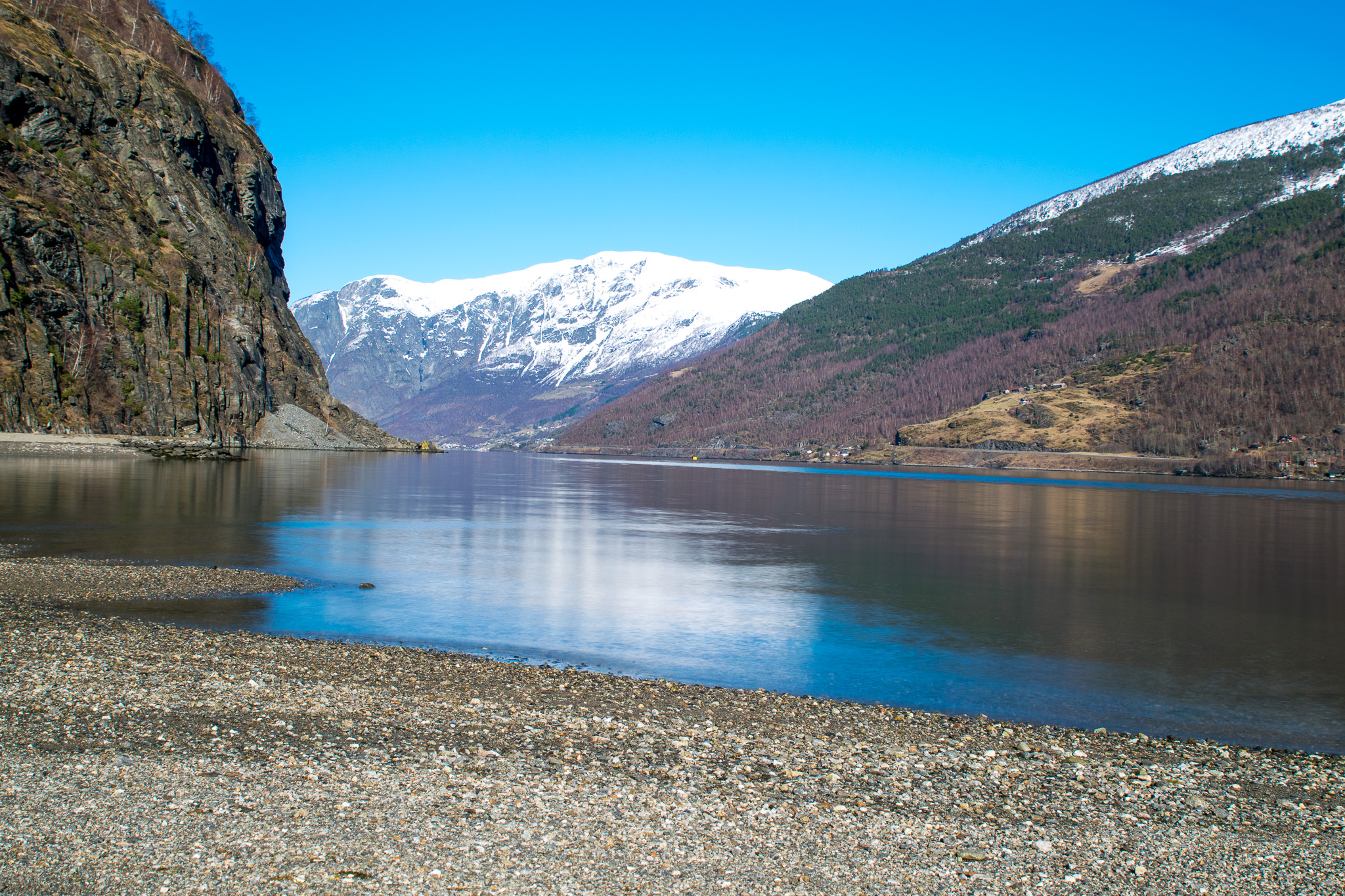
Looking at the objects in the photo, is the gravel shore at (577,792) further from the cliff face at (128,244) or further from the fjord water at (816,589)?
the cliff face at (128,244)

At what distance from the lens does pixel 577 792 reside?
1012 centimetres

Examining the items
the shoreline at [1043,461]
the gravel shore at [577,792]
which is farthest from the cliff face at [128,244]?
the shoreline at [1043,461]

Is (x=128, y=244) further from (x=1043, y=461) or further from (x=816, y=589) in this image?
(x=1043, y=461)

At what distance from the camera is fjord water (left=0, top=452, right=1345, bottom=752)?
17.1 metres

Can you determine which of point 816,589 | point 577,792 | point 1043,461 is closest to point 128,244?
point 816,589

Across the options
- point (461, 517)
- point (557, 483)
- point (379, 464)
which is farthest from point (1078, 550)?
point (379, 464)

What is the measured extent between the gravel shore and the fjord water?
9.54 feet

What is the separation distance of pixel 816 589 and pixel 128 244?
96360 mm

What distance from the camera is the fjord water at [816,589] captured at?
56.1 feet

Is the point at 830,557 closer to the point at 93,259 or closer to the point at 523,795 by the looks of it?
the point at 523,795

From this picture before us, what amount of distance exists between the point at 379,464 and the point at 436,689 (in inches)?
4098

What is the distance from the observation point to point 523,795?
990 cm

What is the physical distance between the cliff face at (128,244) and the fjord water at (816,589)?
28498 millimetres

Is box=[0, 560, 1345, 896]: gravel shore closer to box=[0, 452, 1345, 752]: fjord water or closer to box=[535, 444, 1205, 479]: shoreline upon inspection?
box=[0, 452, 1345, 752]: fjord water
